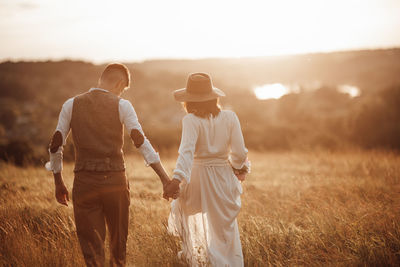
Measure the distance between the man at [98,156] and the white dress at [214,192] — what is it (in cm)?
40

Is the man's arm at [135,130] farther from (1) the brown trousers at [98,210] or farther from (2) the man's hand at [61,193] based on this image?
(2) the man's hand at [61,193]

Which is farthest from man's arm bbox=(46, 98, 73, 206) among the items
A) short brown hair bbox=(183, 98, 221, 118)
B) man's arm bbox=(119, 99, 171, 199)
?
short brown hair bbox=(183, 98, 221, 118)

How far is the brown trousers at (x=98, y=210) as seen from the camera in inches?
113

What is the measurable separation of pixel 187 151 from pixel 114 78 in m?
0.94

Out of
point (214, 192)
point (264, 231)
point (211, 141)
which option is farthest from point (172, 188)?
point (264, 231)

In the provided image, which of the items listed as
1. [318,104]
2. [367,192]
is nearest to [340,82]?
[318,104]

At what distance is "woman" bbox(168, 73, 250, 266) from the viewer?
127 inches

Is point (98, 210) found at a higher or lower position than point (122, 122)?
lower

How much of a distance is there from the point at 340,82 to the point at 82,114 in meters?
67.5

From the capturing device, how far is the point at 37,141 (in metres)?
26.9

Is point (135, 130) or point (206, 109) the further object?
point (206, 109)

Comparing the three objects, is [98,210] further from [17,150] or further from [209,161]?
[17,150]

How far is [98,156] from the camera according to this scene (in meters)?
2.87

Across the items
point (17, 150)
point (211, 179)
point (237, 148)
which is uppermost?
point (237, 148)
